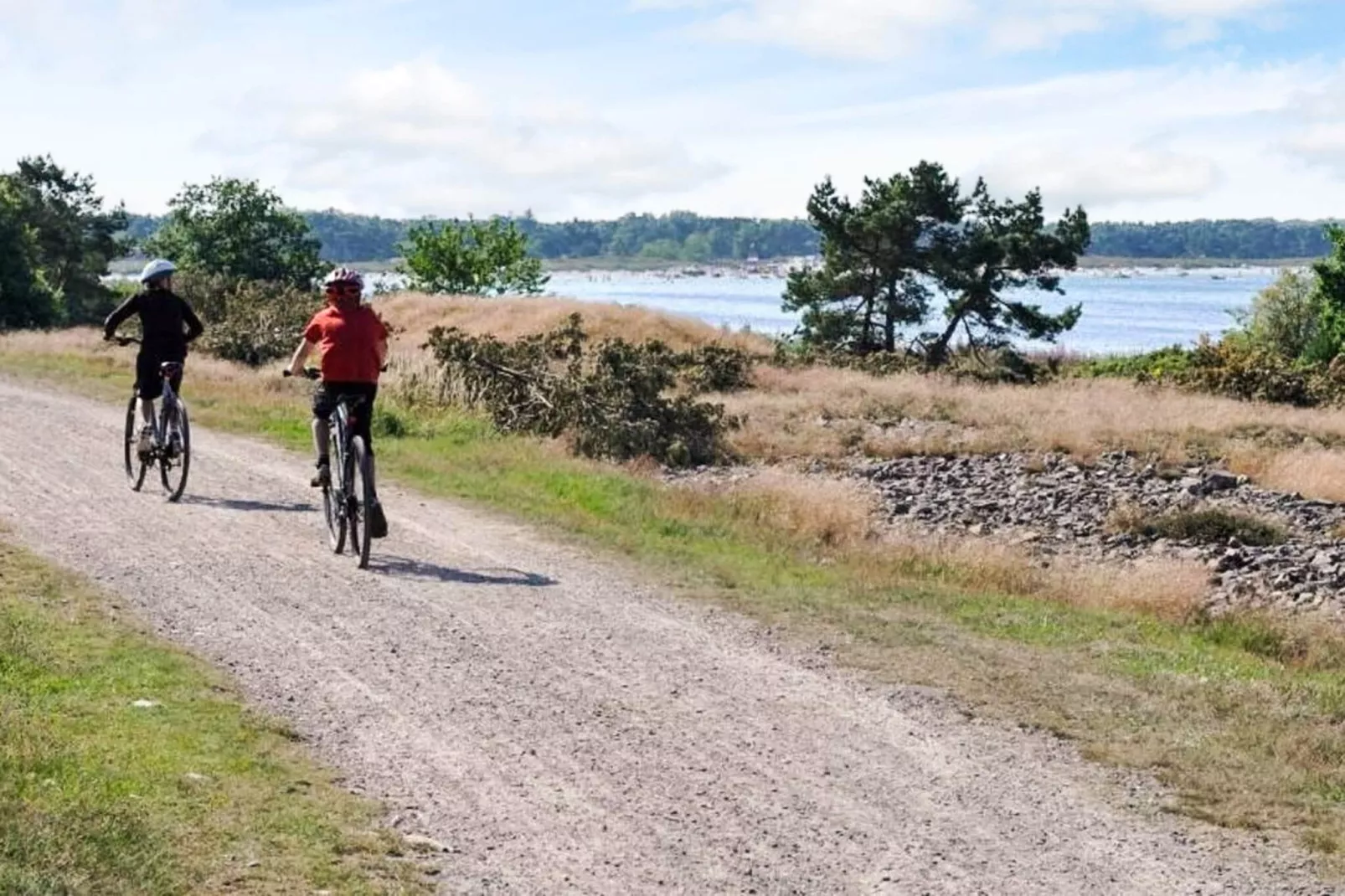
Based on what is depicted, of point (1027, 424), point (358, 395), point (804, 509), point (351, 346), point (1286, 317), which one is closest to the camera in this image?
point (351, 346)

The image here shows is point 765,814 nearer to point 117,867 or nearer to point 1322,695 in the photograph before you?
point 117,867

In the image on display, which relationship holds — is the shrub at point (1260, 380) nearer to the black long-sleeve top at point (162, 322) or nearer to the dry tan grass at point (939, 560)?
the dry tan grass at point (939, 560)

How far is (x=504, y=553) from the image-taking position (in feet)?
41.6

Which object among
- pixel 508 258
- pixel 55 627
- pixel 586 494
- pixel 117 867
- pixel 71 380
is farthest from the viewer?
pixel 508 258

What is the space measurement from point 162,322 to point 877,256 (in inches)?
1697

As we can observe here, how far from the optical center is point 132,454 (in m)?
15.4

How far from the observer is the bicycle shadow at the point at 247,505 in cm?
1409

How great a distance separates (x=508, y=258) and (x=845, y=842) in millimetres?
77520

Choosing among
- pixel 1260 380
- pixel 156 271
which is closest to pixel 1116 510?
pixel 156 271

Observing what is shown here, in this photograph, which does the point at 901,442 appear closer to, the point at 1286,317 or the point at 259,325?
the point at 259,325

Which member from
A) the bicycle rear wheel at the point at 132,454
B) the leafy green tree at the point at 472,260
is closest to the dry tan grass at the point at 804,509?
the bicycle rear wheel at the point at 132,454

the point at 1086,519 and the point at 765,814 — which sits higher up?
the point at 765,814

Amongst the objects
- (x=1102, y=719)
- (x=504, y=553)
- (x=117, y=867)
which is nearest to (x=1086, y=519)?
(x=504, y=553)

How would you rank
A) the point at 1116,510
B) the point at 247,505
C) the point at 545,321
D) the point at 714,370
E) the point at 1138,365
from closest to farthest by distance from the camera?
the point at 247,505 → the point at 1116,510 → the point at 714,370 → the point at 545,321 → the point at 1138,365
